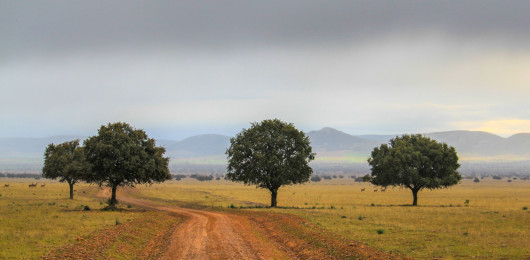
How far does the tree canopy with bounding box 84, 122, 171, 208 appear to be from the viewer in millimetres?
50906

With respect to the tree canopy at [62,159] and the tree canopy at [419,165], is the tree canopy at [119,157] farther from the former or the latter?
the tree canopy at [419,165]

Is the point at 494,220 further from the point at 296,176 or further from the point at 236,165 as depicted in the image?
the point at 236,165

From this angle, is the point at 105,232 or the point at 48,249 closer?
the point at 48,249

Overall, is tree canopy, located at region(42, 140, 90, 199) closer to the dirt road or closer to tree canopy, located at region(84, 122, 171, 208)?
tree canopy, located at region(84, 122, 171, 208)

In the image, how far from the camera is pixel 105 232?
98.0 ft

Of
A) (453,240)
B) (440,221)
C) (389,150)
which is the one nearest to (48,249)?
(453,240)

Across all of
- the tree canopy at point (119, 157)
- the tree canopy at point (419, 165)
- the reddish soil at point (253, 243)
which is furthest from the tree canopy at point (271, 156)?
the reddish soil at point (253, 243)

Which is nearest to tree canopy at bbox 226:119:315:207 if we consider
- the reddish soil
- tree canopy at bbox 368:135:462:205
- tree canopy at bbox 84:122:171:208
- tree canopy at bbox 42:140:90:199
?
tree canopy at bbox 84:122:171:208

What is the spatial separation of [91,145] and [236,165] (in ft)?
63.5

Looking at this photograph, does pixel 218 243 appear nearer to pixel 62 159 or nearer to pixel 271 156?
pixel 271 156

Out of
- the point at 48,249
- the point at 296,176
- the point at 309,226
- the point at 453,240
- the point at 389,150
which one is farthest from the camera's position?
the point at 389,150

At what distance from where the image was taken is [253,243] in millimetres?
25750

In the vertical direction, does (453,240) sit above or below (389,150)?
below

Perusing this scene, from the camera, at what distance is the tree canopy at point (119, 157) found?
5091 cm
